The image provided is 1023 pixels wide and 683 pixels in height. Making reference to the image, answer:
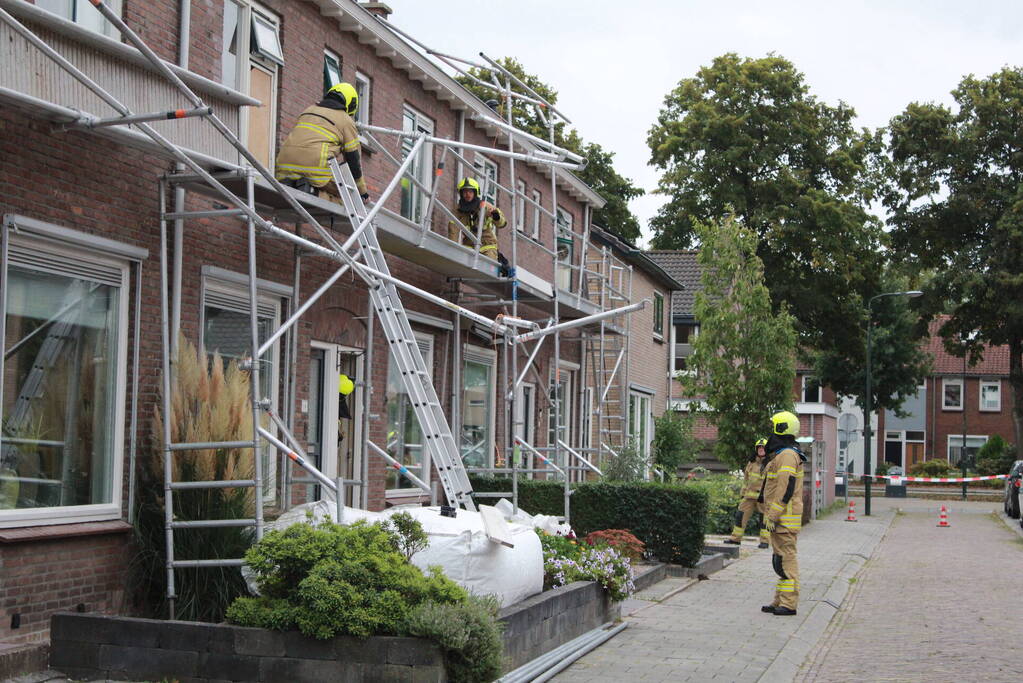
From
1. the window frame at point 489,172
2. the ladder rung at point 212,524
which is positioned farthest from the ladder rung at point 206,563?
the window frame at point 489,172

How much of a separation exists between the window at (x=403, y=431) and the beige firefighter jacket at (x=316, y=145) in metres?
4.03

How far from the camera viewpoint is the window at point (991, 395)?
67625mm

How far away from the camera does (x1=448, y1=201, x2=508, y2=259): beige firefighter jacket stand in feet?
52.9

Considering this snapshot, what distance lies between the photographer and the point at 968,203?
42438 millimetres

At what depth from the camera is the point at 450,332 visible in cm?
1625

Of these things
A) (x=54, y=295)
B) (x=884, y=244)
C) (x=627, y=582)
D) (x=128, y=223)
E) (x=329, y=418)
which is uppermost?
(x=884, y=244)

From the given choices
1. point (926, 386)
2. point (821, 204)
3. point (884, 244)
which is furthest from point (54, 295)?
point (926, 386)

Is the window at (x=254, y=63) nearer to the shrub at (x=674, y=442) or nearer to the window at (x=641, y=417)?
the shrub at (x=674, y=442)

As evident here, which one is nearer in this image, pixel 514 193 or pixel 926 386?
pixel 514 193

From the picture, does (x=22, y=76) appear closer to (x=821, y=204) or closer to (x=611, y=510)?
(x=611, y=510)

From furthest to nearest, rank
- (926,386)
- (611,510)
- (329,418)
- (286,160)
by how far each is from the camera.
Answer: (926,386) < (611,510) < (329,418) < (286,160)

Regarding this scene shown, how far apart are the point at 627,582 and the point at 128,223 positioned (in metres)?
5.31

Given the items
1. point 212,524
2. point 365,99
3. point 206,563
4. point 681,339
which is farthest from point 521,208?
point 681,339

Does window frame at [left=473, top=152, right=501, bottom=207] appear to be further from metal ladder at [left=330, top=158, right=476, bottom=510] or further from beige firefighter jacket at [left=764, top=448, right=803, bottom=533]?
beige firefighter jacket at [left=764, top=448, right=803, bottom=533]
